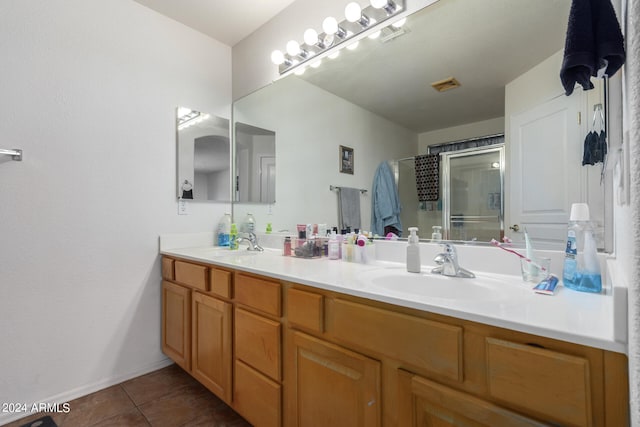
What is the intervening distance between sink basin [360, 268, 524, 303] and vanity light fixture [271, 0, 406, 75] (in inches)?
47.4

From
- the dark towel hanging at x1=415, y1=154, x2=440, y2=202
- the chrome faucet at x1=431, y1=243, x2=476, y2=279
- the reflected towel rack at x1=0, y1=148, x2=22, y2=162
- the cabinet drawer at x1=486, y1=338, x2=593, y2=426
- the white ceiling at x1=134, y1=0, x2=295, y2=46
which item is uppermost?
the white ceiling at x1=134, y1=0, x2=295, y2=46

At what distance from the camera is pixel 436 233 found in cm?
133

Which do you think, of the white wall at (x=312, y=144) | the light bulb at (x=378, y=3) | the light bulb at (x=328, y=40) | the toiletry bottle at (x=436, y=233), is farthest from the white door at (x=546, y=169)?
the light bulb at (x=328, y=40)

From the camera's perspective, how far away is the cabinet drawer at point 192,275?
157cm

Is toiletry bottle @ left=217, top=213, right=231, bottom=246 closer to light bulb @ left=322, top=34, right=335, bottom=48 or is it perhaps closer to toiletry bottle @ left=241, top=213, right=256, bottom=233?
toiletry bottle @ left=241, top=213, right=256, bottom=233

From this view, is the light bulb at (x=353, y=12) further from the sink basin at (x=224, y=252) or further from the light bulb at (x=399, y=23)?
the sink basin at (x=224, y=252)

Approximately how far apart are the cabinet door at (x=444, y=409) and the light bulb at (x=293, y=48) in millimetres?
1831

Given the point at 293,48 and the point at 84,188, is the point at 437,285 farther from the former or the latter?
the point at 84,188

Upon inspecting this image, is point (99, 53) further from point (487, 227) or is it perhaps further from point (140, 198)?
point (487, 227)

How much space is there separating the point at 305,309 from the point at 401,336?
372 mm

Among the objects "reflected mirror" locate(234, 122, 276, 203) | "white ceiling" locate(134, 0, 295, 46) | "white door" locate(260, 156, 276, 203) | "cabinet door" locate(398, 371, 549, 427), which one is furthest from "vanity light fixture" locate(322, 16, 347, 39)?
"cabinet door" locate(398, 371, 549, 427)

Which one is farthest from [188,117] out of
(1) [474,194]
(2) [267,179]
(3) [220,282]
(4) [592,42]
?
(4) [592,42]

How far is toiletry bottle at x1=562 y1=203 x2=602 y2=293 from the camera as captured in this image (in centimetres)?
85

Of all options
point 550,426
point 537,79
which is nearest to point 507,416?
point 550,426
